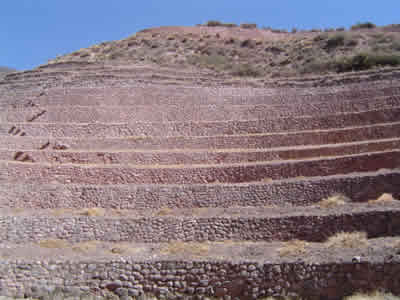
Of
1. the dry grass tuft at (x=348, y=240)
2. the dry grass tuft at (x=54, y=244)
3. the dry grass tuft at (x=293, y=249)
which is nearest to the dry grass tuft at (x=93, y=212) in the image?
the dry grass tuft at (x=54, y=244)

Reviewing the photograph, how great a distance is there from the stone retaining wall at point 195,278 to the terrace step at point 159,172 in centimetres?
593

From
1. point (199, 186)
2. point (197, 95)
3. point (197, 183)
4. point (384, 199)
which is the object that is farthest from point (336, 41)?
point (384, 199)

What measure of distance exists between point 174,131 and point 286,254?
40.1 ft

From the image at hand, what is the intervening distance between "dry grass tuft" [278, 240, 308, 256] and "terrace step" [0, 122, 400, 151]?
8.09m

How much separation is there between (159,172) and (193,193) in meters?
2.36

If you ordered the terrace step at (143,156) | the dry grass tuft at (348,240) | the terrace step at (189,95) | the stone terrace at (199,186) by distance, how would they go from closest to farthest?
the stone terrace at (199,186) < the dry grass tuft at (348,240) < the terrace step at (143,156) < the terrace step at (189,95)

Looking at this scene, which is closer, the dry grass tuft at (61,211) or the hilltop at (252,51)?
the dry grass tuft at (61,211)

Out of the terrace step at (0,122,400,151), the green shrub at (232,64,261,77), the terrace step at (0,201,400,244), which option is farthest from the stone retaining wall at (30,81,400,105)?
the terrace step at (0,201,400,244)

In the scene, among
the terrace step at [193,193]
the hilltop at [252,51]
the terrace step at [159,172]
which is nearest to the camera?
the terrace step at [193,193]

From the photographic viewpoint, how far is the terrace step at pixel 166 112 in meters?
22.3

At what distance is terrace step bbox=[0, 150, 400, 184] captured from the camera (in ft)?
50.6

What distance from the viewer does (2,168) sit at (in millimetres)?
16391

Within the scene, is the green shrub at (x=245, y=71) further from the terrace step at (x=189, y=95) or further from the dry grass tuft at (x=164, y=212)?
the dry grass tuft at (x=164, y=212)

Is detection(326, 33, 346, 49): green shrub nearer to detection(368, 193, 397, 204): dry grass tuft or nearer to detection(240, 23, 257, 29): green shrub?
detection(240, 23, 257, 29): green shrub
